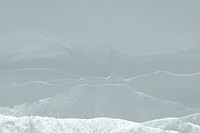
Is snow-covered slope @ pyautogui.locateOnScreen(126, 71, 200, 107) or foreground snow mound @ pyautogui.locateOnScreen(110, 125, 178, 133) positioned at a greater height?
snow-covered slope @ pyautogui.locateOnScreen(126, 71, 200, 107)

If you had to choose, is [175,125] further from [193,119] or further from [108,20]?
[108,20]

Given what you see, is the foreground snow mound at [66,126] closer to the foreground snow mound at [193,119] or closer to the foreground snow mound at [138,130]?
the foreground snow mound at [138,130]

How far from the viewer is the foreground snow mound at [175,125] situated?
6.01 feet

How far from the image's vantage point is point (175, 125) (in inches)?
72.5

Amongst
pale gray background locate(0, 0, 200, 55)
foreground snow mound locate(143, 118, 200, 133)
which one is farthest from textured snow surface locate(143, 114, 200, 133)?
pale gray background locate(0, 0, 200, 55)

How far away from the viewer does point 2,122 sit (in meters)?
1.83

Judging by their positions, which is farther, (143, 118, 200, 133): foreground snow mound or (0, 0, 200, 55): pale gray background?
(0, 0, 200, 55): pale gray background

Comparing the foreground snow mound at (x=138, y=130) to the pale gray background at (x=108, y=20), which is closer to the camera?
the foreground snow mound at (x=138, y=130)

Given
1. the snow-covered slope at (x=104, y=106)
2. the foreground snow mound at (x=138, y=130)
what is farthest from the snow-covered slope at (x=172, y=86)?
the foreground snow mound at (x=138, y=130)

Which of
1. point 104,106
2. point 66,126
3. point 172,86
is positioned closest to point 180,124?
point 172,86

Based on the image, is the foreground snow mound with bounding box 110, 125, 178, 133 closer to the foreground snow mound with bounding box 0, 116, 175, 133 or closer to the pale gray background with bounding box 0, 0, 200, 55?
Result: the foreground snow mound with bounding box 0, 116, 175, 133

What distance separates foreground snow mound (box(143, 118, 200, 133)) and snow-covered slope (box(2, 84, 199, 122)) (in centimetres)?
2

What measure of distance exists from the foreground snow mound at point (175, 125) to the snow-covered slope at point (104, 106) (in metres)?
0.02

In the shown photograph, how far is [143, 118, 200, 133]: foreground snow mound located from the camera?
1832 millimetres
